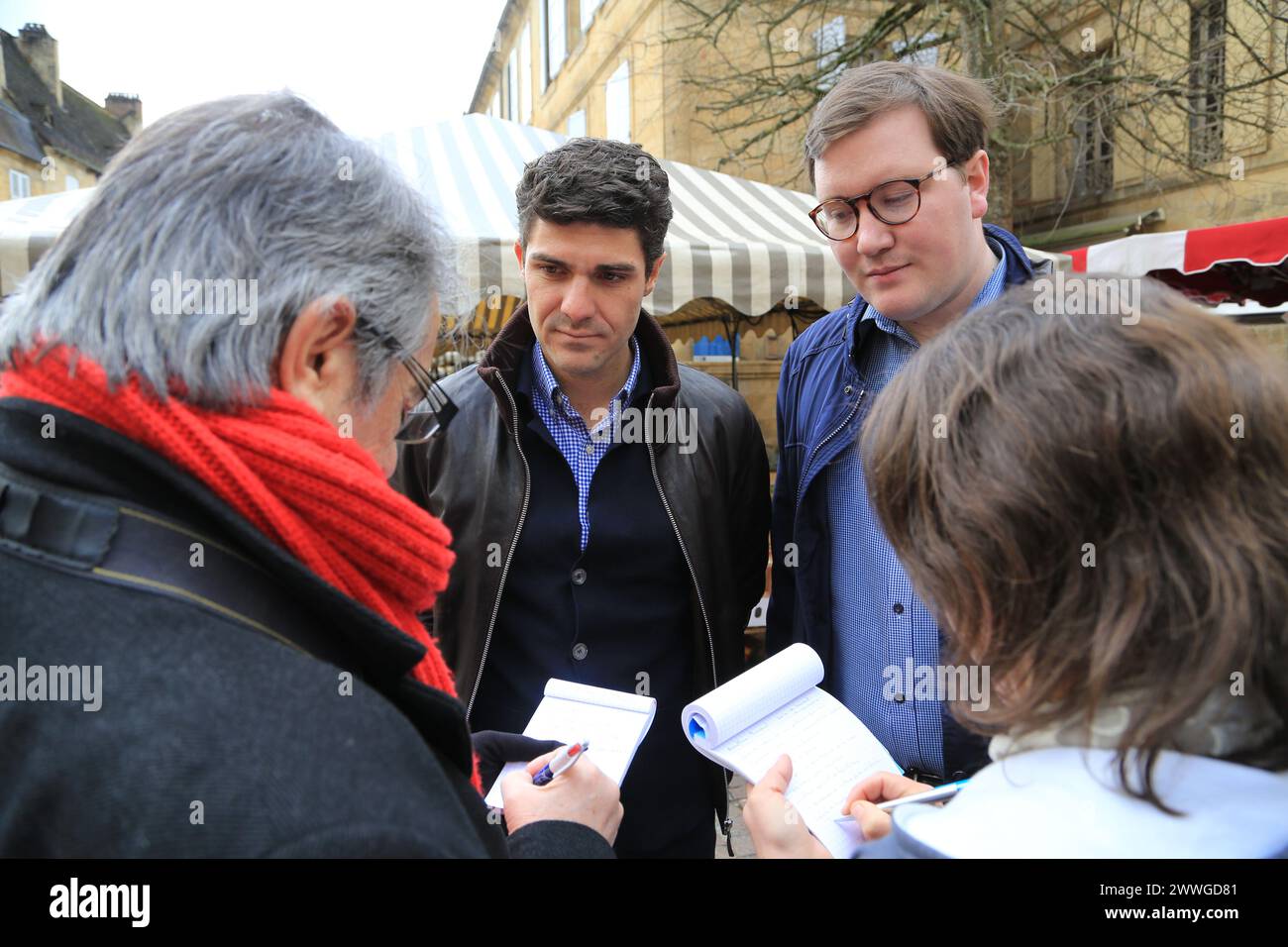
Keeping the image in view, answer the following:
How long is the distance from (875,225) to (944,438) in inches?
43.0

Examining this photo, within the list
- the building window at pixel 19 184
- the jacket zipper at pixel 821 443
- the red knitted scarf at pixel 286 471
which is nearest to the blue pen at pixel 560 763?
the red knitted scarf at pixel 286 471

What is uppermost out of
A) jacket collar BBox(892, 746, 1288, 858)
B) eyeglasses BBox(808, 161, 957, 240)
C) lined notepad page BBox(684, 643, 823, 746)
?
eyeglasses BBox(808, 161, 957, 240)

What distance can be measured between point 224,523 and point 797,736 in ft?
3.43

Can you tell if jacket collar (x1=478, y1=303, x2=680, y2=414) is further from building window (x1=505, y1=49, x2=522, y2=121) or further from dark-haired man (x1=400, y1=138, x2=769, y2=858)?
building window (x1=505, y1=49, x2=522, y2=121)

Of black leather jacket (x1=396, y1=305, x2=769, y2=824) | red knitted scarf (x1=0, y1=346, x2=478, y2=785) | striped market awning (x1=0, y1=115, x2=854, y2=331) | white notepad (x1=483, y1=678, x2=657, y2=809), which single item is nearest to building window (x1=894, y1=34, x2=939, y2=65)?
striped market awning (x1=0, y1=115, x2=854, y2=331)

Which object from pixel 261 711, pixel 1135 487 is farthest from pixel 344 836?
pixel 1135 487

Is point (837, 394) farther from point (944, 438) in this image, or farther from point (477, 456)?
point (944, 438)

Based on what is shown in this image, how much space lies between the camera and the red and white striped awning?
513 cm

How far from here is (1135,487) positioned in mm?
806

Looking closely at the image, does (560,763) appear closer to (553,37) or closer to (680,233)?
(680,233)

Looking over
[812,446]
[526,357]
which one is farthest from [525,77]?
[812,446]

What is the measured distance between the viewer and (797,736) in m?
1.45

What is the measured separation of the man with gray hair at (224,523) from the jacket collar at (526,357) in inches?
41.3

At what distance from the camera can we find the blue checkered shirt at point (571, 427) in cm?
209
